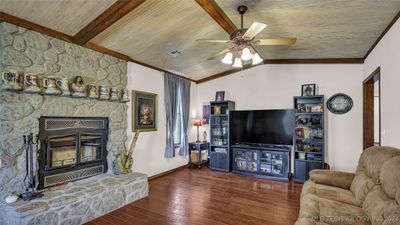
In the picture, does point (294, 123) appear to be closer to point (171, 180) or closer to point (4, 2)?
point (171, 180)

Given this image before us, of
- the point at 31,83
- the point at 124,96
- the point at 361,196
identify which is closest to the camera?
the point at 361,196

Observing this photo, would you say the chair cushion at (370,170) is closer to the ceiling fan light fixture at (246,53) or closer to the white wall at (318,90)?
the ceiling fan light fixture at (246,53)

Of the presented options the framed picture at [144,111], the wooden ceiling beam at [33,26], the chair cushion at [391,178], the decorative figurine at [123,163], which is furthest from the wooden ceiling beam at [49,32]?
the chair cushion at [391,178]

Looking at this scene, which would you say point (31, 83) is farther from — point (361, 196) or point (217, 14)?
point (361, 196)

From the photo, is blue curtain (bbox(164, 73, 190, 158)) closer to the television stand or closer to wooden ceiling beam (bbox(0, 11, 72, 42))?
the television stand

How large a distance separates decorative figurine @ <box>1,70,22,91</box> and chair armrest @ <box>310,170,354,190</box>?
4113mm

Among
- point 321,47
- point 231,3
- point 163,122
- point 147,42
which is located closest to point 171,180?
point 163,122

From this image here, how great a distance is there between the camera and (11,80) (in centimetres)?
264

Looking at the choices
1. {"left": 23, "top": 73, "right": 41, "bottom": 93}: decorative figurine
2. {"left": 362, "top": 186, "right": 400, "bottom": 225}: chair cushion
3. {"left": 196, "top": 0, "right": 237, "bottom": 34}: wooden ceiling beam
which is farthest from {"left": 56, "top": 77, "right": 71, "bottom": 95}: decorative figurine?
{"left": 362, "top": 186, "right": 400, "bottom": 225}: chair cushion

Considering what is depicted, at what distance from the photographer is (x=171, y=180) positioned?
480 cm

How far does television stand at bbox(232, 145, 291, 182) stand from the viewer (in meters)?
4.87

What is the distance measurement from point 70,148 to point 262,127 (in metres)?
4.04

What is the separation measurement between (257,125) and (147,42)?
322 cm

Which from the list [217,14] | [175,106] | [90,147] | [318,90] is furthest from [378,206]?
[175,106]
